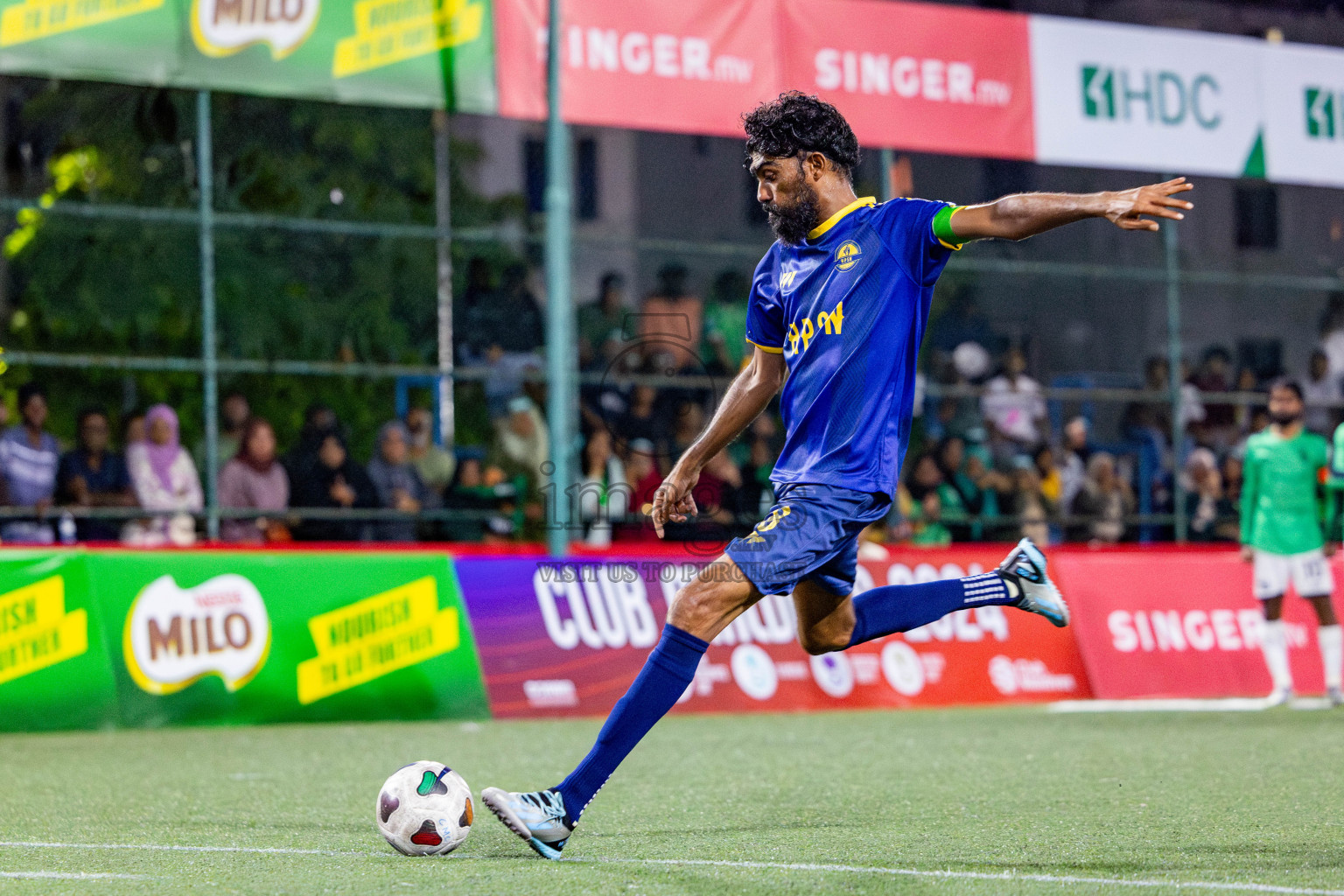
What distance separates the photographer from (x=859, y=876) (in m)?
4.56

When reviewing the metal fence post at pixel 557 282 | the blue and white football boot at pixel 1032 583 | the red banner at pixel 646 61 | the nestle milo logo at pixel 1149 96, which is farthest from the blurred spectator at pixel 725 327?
the blue and white football boot at pixel 1032 583

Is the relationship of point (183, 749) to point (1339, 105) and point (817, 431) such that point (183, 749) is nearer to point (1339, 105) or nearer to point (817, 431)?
point (817, 431)

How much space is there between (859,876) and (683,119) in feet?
30.8

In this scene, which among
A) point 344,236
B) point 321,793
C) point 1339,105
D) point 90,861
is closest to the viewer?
point 90,861

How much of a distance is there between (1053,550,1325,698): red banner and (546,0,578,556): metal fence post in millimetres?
3710

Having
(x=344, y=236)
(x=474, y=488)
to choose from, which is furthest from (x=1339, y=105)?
(x=344, y=236)

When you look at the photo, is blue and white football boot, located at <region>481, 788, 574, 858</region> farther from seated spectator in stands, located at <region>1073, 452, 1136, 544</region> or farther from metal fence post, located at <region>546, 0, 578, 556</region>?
seated spectator in stands, located at <region>1073, 452, 1136, 544</region>

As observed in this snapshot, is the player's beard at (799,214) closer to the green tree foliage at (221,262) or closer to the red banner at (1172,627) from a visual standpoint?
the red banner at (1172,627)

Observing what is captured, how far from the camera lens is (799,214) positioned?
17.7ft

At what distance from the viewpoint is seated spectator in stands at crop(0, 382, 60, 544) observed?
11852 millimetres

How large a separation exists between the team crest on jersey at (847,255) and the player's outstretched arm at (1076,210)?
417 millimetres

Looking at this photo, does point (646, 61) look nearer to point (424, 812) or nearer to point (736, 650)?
point (736, 650)

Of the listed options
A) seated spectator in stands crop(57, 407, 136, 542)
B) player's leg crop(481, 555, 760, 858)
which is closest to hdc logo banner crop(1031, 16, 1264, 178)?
seated spectator in stands crop(57, 407, 136, 542)

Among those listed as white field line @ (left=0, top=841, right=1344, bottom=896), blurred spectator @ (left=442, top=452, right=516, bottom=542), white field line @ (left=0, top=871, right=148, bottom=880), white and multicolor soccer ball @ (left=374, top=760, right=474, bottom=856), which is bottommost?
white field line @ (left=0, top=841, right=1344, bottom=896)
